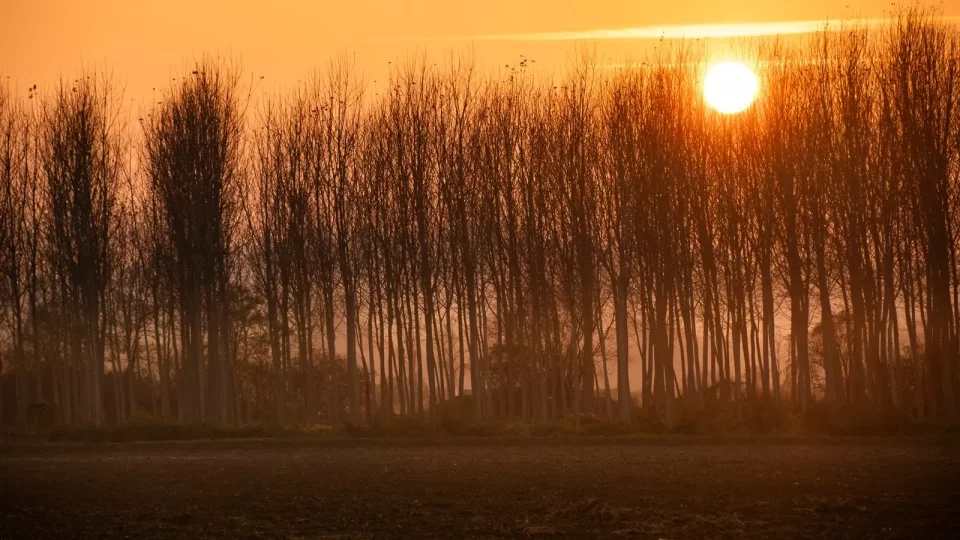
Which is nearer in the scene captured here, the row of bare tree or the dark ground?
the dark ground

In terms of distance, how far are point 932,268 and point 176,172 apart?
1056 inches

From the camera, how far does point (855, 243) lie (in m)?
38.8

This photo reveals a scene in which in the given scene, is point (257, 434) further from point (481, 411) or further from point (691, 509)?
point (691, 509)

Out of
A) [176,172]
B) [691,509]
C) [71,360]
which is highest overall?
[176,172]

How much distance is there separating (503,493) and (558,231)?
79.0 feet

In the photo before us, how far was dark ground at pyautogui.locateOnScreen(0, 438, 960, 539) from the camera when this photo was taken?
15.6 metres

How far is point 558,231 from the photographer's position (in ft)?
137

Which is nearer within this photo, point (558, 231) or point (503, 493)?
point (503, 493)

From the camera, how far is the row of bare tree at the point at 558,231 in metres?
38.6

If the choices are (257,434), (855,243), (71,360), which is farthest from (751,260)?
(71,360)

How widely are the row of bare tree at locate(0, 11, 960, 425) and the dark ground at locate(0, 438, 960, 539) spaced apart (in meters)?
12.3

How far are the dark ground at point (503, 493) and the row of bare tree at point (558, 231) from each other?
12341 millimetres

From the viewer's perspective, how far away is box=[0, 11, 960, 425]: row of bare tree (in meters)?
38.6

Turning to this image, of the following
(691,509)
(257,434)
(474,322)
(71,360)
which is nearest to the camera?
(691,509)
